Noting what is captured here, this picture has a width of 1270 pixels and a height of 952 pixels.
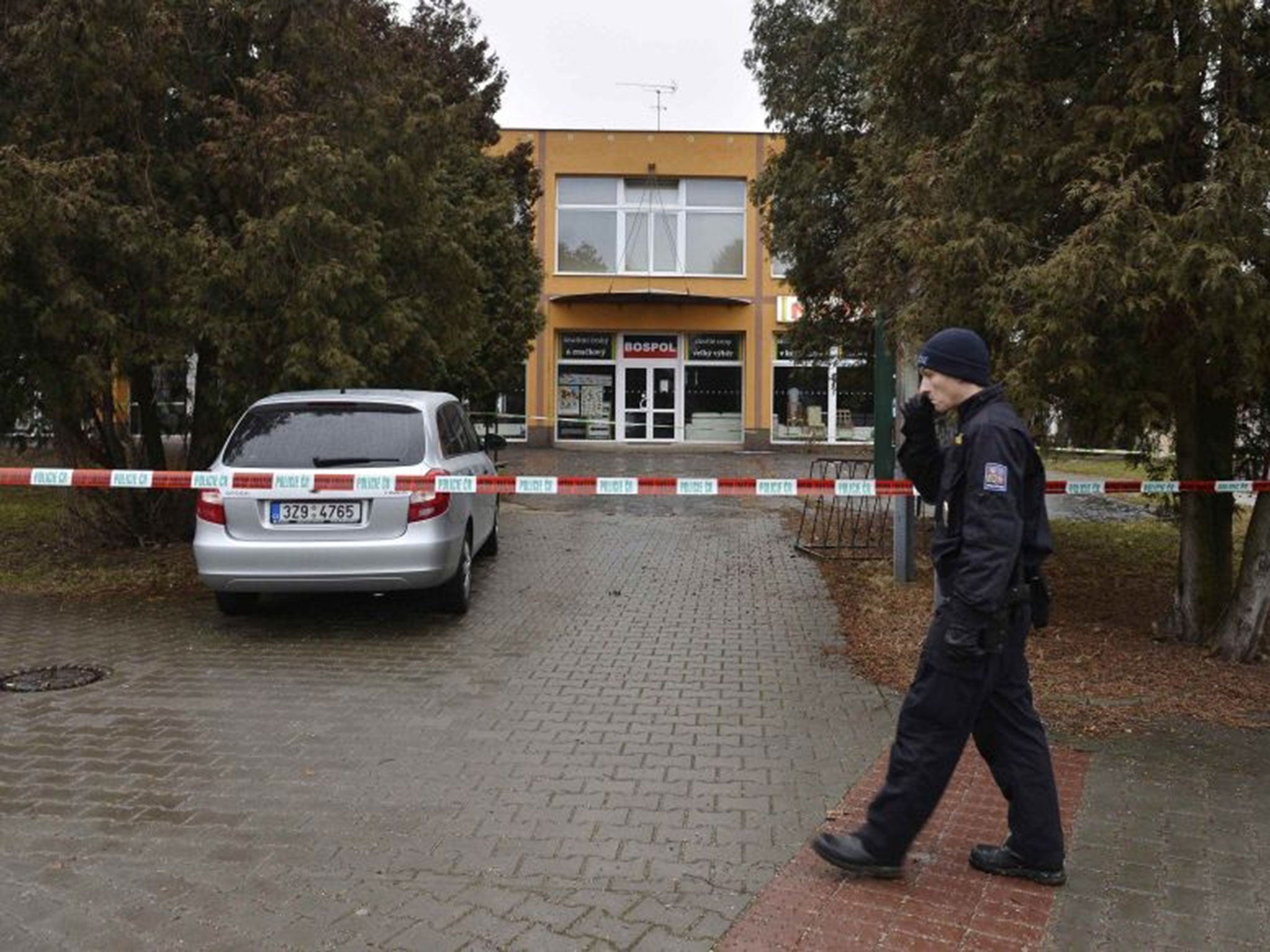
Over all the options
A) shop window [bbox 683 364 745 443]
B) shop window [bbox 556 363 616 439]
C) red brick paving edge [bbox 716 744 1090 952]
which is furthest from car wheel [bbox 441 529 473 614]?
shop window [bbox 683 364 745 443]

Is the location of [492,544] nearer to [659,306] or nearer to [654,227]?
[659,306]

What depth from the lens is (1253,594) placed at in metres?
6.62

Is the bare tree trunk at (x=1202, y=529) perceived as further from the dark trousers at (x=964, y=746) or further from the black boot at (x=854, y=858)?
the black boot at (x=854, y=858)

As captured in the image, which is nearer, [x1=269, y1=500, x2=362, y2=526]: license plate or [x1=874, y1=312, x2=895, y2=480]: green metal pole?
[x1=269, y1=500, x2=362, y2=526]: license plate

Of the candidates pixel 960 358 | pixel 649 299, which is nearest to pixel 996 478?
pixel 960 358

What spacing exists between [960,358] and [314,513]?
4.63 m

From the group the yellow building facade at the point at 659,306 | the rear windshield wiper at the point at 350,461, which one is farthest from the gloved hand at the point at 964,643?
the yellow building facade at the point at 659,306

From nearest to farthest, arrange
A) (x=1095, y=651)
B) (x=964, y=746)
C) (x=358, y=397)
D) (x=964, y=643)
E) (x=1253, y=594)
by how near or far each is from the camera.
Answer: (x=964, y=643) < (x=964, y=746) < (x=1253, y=594) < (x=1095, y=651) < (x=358, y=397)

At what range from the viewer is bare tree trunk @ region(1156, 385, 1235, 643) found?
7188 millimetres

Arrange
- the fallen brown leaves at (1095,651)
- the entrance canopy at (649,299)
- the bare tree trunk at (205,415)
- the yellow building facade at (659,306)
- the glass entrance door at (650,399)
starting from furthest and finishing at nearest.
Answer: the glass entrance door at (650,399) → the yellow building facade at (659,306) → the entrance canopy at (649,299) → the bare tree trunk at (205,415) → the fallen brown leaves at (1095,651)

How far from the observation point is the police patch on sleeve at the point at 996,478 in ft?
12.0

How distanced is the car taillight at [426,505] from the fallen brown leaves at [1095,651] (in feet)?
9.28

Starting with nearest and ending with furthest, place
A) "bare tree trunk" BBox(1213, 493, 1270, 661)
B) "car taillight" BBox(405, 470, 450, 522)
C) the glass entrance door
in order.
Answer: "bare tree trunk" BBox(1213, 493, 1270, 661) < "car taillight" BBox(405, 470, 450, 522) < the glass entrance door

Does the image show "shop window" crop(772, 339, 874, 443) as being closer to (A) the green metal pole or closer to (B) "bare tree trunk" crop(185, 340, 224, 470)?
(A) the green metal pole
